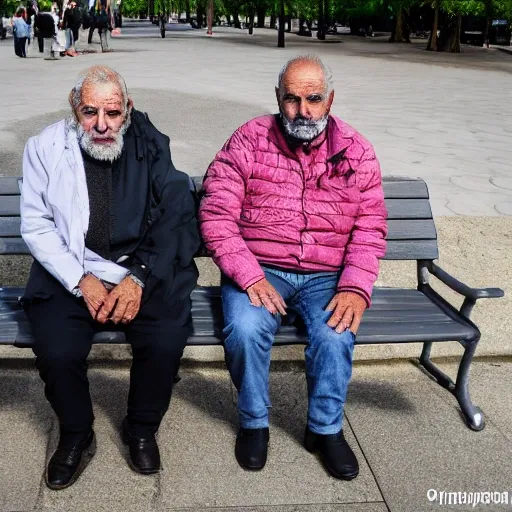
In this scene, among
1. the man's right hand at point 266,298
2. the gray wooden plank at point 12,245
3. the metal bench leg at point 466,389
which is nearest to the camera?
the man's right hand at point 266,298

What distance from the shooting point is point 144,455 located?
3117 millimetres

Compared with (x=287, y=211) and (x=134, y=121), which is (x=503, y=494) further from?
(x=134, y=121)

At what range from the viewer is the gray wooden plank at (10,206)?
3.75 metres

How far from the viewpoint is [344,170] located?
3.43 meters

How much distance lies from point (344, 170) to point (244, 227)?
498mm

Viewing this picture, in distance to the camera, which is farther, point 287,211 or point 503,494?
point 287,211

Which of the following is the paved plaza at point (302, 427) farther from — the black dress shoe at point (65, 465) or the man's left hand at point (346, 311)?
the man's left hand at point (346, 311)

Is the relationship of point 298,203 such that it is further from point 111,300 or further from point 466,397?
point 466,397

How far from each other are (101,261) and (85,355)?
40cm

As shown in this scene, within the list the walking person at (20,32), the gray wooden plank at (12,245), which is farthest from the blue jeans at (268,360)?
the walking person at (20,32)

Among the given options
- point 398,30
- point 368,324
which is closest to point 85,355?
point 368,324

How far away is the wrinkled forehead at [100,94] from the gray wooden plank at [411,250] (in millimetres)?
1560

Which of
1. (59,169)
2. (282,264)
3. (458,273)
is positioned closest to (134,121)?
(59,169)

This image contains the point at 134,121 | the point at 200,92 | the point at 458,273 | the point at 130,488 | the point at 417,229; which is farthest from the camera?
the point at 200,92
